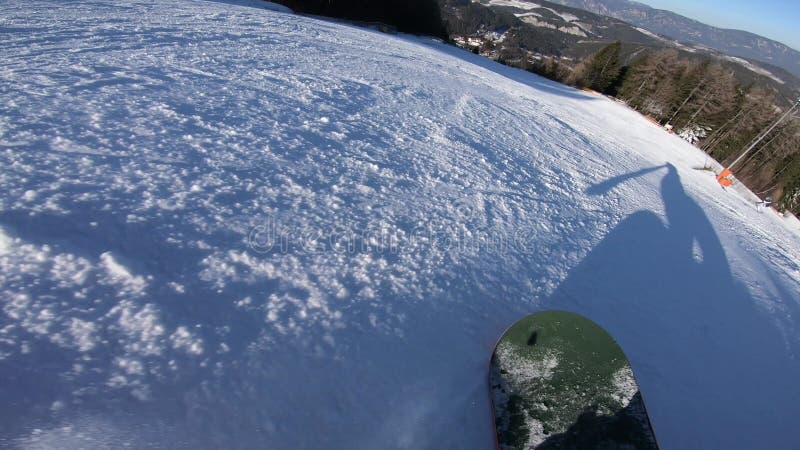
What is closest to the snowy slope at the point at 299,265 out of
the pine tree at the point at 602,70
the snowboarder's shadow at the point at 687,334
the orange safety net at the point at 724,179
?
the snowboarder's shadow at the point at 687,334

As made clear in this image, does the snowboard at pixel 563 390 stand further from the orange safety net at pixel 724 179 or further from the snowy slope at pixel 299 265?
the orange safety net at pixel 724 179

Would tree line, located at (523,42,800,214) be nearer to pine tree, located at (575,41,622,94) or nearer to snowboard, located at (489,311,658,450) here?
pine tree, located at (575,41,622,94)

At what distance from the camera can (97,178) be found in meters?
3.74

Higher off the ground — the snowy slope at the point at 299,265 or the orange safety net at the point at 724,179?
the snowy slope at the point at 299,265

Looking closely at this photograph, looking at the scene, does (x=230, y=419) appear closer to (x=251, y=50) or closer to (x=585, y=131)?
(x=251, y=50)

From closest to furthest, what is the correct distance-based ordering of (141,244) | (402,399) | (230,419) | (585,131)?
(230,419), (402,399), (141,244), (585,131)

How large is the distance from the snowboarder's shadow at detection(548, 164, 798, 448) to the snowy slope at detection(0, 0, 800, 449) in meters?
0.03

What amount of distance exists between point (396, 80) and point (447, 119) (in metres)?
2.49

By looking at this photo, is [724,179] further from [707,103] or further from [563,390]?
[707,103]

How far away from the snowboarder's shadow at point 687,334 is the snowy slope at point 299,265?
0.03 meters

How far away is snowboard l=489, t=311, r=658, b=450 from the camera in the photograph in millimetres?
2873

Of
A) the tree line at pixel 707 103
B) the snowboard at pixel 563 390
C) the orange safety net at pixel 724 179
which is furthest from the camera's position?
the tree line at pixel 707 103

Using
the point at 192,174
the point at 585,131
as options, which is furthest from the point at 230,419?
the point at 585,131

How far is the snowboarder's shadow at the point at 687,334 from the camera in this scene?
144 inches
